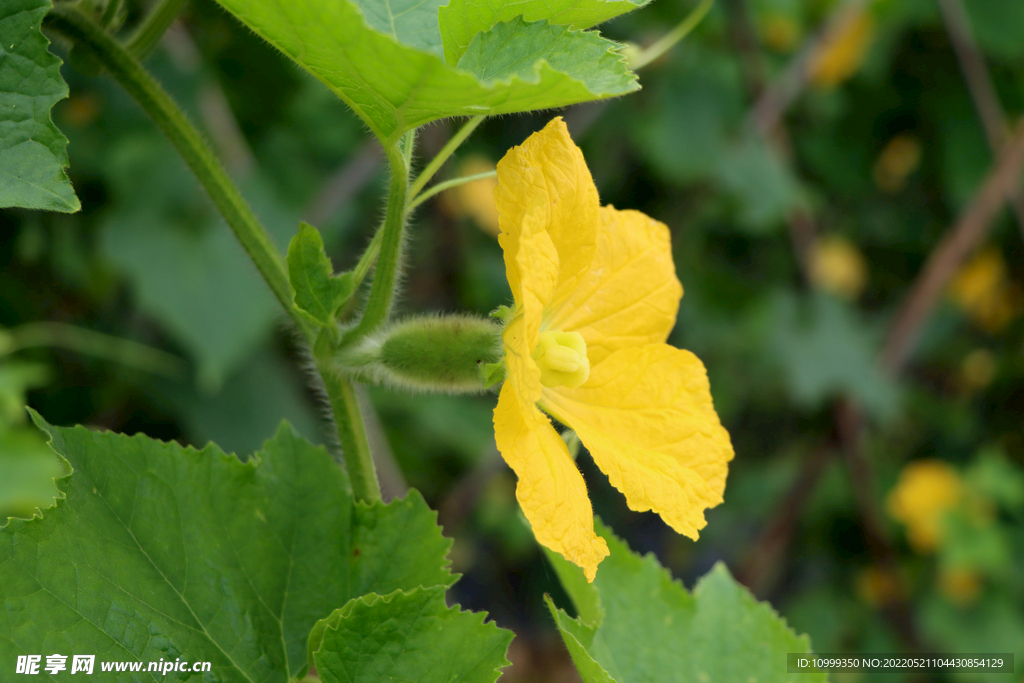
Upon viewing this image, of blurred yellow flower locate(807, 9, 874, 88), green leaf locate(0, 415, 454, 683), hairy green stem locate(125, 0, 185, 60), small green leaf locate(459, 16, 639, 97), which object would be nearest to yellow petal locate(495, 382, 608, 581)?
green leaf locate(0, 415, 454, 683)

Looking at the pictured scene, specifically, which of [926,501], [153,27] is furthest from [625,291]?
[926,501]

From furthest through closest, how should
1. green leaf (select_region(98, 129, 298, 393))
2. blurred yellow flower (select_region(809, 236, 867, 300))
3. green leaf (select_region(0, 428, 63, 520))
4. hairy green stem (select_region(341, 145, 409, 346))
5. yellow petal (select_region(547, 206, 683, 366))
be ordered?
blurred yellow flower (select_region(809, 236, 867, 300)), green leaf (select_region(98, 129, 298, 393)), green leaf (select_region(0, 428, 63, 520)), yellow petal (select_region(547, 206, 683, 366)), hairy green stem (select_region(341, 145, 409, 346))

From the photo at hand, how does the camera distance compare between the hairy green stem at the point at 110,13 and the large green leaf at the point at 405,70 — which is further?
the hairy green stem at the point at 110,13

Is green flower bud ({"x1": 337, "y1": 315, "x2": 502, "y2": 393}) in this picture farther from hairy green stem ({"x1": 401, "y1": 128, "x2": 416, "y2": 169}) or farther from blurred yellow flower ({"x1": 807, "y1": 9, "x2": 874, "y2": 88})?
blurred yellow flower ({"x1": 807, "y1": 9, "x2": 874, "y2": 88})

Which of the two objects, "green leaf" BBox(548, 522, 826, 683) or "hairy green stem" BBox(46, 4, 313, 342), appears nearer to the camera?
Answer: "hairy green stem" BBox(46, 4, 313, 342)

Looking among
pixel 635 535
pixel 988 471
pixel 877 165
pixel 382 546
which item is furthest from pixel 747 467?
pixel 382 546

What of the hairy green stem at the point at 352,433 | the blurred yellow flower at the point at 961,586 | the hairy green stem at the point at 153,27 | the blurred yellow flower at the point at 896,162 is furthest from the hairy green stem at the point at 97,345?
the blurred yellow flower at the point at 896,162

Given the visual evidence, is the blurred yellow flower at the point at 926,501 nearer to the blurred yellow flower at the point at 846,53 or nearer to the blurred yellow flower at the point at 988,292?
the blurred yellow flower at the point at 988,292
